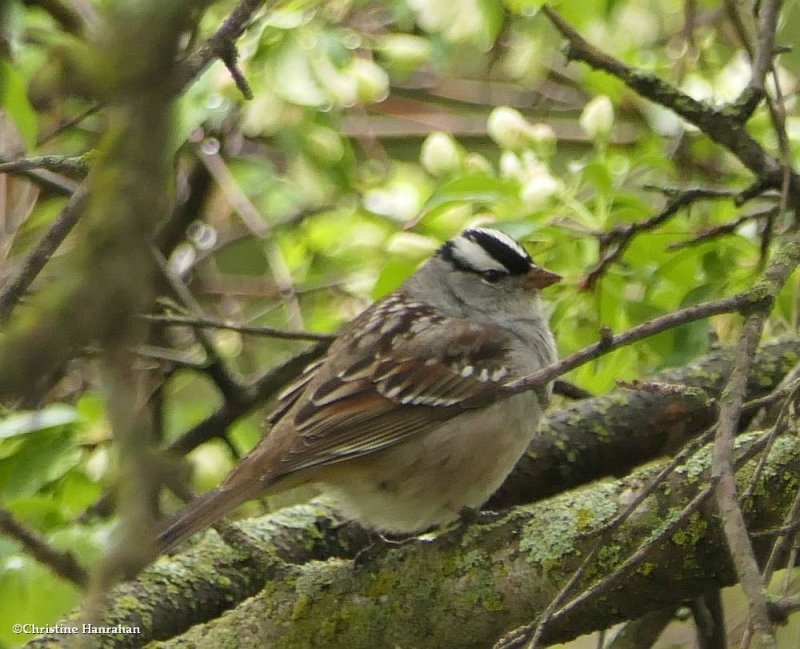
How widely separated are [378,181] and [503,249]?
2.19 feet

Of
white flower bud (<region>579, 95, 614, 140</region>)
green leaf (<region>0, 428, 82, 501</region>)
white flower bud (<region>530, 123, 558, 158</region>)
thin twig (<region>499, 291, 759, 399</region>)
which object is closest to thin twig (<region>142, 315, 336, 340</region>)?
green leaf (<region>0, 428, 82, 501</region>)

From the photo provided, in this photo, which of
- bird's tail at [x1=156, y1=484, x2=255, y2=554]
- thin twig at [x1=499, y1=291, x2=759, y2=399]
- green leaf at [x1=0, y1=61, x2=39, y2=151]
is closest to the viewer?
thin twig at [x1=499, y1=291, x2=759, y2=399]

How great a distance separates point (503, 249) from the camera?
2783 millimetres

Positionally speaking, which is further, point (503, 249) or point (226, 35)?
point (503, 249)

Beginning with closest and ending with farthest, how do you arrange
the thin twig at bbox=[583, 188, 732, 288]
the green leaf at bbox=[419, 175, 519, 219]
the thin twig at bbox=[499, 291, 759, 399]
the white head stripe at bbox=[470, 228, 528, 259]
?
the thin twig at bbox=[499, 291, 759, 399], the green leaf at bbox=[419, 175, 519, 219], the thin twig at bbox=[583, 188, 732, 288], the white head stripe at bbox=[470, 228, 528, 259]

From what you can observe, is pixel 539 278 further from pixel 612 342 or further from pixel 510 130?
pixel 612 342

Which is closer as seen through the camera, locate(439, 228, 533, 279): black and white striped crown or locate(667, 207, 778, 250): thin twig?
locate(667, 207, 778, 250): thin twig

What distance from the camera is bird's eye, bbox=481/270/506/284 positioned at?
9.37 feet

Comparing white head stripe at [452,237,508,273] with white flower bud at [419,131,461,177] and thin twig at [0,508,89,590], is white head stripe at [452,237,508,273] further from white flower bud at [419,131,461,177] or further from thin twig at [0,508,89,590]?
thin twig at [0,508,89,590]

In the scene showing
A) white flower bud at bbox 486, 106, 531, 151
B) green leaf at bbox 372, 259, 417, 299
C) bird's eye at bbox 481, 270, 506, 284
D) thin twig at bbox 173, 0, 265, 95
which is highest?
thin twig at bbox 173, 0, 265, 95

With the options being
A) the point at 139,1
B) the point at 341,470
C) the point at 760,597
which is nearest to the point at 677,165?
the point at 341,470

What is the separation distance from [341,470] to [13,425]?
669mm

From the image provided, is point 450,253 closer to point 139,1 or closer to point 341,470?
point 341,470

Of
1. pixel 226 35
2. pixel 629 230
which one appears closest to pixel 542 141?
pixel 629 230
